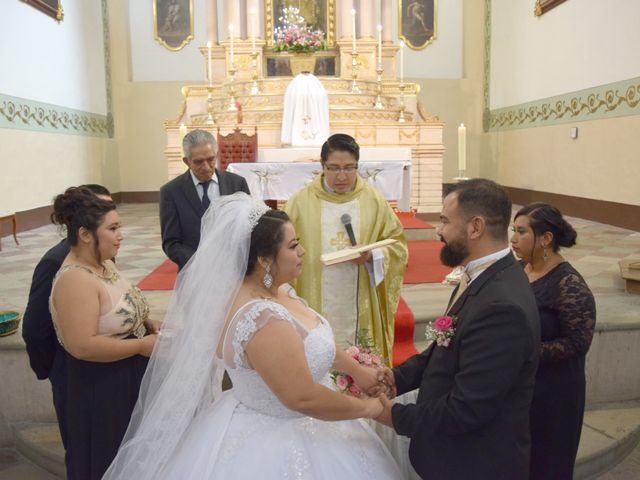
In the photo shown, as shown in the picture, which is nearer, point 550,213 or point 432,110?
point 550,213

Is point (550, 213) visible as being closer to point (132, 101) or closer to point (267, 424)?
point (267, 424)

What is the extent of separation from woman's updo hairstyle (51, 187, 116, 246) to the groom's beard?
54.2 inches

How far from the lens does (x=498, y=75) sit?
545 inches

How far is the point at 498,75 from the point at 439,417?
1328 centimetres

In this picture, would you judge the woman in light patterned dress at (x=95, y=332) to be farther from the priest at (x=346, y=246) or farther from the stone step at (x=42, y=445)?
the priest at (x=346, y=246)

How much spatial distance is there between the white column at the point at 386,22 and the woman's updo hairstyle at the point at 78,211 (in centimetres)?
1080

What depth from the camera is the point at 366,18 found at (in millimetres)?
11797

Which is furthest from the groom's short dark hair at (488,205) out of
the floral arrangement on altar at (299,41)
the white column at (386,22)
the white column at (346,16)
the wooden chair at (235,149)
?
the white column at (386,22)

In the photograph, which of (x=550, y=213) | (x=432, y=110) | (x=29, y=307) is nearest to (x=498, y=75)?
(x=432, y=110)

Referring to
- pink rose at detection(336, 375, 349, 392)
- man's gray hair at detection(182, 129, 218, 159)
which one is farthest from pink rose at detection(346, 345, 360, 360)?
man's gray hair at detection(182, 129, 218, 159)

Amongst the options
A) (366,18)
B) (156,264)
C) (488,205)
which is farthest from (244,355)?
(366,18)

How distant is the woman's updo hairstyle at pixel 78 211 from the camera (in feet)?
7.92

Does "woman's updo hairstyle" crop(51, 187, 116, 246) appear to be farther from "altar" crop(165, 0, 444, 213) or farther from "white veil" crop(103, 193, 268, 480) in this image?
"altar" crop(165, 0, 444, 213)

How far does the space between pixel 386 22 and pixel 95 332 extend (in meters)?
11.3
